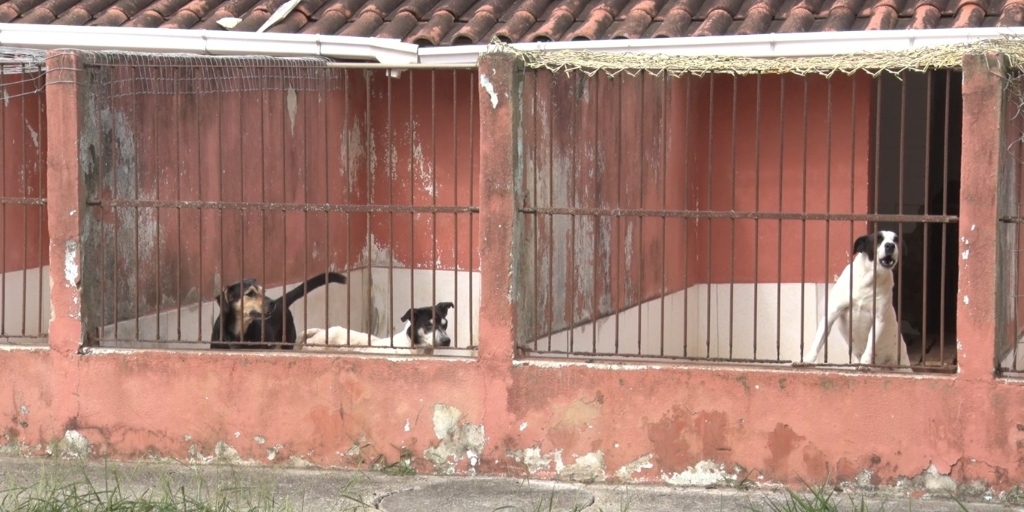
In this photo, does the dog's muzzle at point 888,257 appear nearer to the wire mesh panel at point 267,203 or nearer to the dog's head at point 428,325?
the wire mesh panel at point 267,203

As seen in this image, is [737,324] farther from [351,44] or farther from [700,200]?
[351,44]

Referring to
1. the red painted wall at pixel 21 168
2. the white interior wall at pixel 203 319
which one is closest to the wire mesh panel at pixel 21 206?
the red painted wall at pixel 21 168

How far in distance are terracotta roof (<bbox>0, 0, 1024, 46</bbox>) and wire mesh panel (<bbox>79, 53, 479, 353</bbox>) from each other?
40 cm

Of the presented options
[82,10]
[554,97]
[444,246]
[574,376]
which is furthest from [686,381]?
[82,10]

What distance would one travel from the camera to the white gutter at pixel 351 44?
8.55 m

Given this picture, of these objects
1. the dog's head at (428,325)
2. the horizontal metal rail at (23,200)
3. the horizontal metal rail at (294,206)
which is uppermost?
the horizontal metal rail at (23,200)

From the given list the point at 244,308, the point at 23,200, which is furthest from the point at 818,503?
the point at 23,200

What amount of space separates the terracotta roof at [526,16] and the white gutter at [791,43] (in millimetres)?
490

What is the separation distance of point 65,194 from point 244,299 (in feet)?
4.66

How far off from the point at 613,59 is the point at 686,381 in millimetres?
1725

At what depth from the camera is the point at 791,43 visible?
858cm

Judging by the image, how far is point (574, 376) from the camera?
7.57 m

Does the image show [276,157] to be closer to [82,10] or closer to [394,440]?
[82,10]

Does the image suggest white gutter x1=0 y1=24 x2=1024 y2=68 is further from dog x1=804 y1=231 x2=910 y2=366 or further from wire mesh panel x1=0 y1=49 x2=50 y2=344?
dog x1=804 y1=231 x2=910 y2=366
